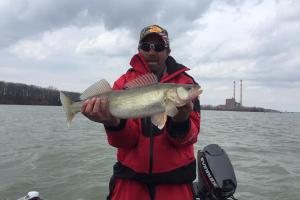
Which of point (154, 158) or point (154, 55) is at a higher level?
point (154, 55)

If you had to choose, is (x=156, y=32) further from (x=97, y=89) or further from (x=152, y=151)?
(x=152, y=151)

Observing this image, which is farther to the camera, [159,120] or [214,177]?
[214,177]

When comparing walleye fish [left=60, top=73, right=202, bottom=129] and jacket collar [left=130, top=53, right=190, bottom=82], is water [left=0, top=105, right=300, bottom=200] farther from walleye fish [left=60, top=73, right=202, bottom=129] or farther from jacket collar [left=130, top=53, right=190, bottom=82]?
walleye fish [left=60, top=73, right=202, bottom=129]

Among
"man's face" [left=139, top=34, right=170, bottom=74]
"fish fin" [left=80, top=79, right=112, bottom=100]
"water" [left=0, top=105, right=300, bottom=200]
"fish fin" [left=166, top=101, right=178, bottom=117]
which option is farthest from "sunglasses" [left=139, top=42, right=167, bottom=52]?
"water" [left=0, top=105, right=300, bottom=200]

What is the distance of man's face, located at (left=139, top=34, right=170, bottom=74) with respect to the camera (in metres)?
4.15

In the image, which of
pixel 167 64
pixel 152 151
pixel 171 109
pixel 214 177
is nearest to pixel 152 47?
pixel 167 64

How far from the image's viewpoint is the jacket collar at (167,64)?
13.4 feet

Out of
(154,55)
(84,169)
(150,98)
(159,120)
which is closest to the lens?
(159,120)

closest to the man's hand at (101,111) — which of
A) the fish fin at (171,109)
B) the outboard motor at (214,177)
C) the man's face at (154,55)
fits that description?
the fish fin at (171,109)

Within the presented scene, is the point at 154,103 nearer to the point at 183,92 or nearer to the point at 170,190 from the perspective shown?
the point at 183,92

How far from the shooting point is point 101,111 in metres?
3.68

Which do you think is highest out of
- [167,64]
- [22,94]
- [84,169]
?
[22,94]

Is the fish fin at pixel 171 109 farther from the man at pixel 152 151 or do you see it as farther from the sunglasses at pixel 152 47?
the sunglasses at pixel 152 47

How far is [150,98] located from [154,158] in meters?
0.69
